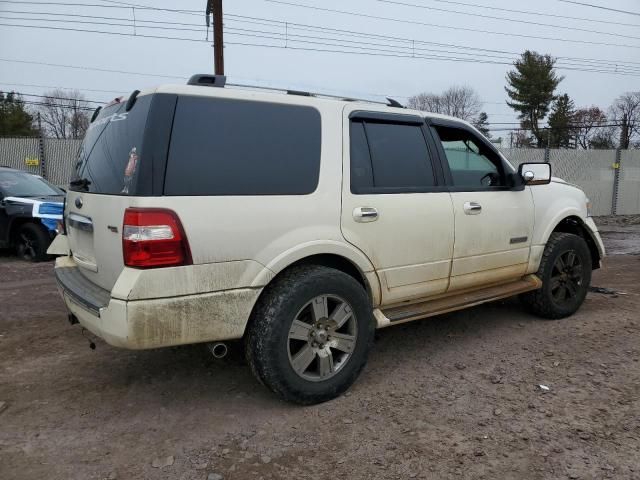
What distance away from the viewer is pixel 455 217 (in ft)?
12.8

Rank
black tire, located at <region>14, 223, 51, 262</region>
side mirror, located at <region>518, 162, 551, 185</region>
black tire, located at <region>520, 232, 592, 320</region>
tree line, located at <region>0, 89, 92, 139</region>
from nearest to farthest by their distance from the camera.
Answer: side mirror, located at <region>518, 162, 551, 185</region>, black tire, located at <region>520, 232, 592, 320</region>, black tire, located at <region>14, 223, 51, 262</region>, tree line, located at <region>0, 89, 92, 139</region>

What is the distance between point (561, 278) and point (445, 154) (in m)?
1.91

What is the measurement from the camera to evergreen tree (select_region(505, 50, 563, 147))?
48.3m

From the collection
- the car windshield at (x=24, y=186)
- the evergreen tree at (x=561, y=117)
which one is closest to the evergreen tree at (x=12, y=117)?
the car windshield at (x=24, y=186)

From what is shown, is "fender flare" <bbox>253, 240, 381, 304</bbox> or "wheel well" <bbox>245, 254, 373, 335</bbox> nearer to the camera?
"fender flare" <bbox>253, 240, 381, 304</bbox>

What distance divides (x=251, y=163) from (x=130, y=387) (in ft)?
5.97

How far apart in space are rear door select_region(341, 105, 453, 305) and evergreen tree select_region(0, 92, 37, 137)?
117ft

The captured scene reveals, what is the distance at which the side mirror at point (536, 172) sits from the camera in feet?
14.4

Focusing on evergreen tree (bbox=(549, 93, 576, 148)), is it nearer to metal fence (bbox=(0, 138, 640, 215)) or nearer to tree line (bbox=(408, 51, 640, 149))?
tree line (bbox=(408, 51, 640, 149))

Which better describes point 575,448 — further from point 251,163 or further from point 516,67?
point 516,67

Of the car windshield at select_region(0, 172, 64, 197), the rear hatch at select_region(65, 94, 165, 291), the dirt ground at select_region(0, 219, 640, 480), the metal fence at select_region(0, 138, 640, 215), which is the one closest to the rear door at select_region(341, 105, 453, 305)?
the dirt ground at select_region(0, 219, 640, 480)

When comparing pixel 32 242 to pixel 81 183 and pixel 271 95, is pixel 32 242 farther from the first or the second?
pixel 271 95

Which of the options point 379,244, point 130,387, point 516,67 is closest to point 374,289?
point 379,244

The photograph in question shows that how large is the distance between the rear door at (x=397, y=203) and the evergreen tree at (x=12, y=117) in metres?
35.8
